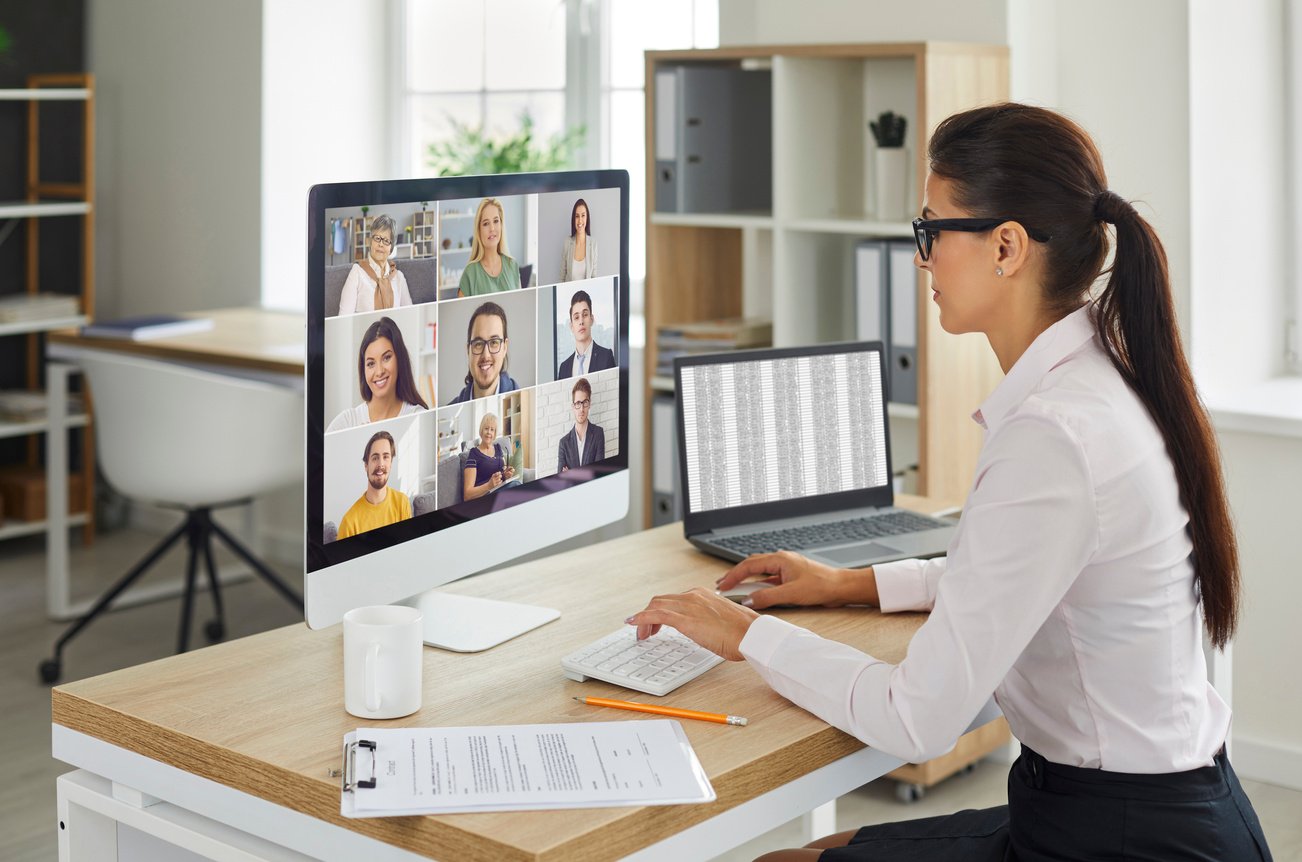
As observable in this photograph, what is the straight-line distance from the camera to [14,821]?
9.46 feet

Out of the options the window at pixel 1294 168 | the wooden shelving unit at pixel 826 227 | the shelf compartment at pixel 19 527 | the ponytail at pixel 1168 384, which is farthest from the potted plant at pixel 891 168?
the shelf compartment at pixel 19 527

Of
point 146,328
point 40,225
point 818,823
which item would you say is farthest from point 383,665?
point 40,225

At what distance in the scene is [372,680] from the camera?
4.60 feet

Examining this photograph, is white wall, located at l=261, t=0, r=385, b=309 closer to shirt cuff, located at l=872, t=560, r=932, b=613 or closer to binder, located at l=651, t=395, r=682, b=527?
binder, located at l=651, t=395, r=682, b=527

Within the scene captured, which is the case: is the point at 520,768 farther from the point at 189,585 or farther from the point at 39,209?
the point at 39,209

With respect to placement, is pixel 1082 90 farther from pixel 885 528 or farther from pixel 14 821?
pixel 14 821

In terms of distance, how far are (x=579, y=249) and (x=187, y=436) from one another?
2.04m

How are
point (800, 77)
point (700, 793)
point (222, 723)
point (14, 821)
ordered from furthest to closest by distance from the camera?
point (800, 77) < point (14, 821) < point (222, 723) < point (700, 793)

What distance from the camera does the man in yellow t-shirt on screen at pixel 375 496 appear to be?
5.01 feet

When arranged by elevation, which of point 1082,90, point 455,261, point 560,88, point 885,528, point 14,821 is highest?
point 560,88

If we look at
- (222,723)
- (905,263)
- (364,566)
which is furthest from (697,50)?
(222,723)

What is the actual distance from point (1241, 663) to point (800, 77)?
5.06ft

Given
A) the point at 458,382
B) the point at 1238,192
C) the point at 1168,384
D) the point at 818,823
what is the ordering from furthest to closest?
1. the point at 1238,192
2. the point at 818,823
3. the point at 458,382
4. the point at 1168,384

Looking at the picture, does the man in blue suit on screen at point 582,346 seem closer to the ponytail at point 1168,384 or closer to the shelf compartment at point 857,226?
the ponytail at point 1168,384
